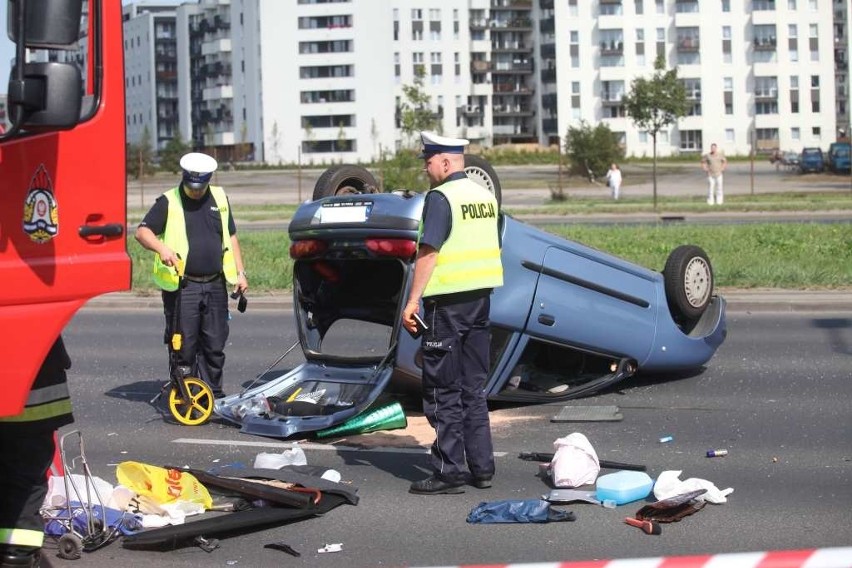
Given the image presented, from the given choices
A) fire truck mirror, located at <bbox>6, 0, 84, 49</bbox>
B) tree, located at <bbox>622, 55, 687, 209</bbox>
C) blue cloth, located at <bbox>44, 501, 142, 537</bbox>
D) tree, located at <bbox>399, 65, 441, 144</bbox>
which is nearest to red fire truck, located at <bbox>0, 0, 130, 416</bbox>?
fire truck mirror, located at <bbox>6, 0, 84, 49</bbox>

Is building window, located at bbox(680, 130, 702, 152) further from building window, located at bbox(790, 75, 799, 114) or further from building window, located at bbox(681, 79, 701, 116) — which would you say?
building window, located at bbox(790, 75, 799, 114)

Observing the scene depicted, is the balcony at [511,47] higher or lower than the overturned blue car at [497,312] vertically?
→ higher

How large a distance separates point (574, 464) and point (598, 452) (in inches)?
39.6

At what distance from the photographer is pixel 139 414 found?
9.98 m

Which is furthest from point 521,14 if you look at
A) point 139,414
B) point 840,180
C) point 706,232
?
point 139,414

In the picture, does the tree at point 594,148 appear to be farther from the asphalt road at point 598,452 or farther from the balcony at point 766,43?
the asphalt road at point 598,452

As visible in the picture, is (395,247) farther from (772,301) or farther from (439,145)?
(772,301)

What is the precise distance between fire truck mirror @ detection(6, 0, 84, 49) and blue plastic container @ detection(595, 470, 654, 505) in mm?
3669

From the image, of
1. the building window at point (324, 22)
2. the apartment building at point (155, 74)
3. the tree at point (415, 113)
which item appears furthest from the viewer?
the apartment building at point (155, 74)

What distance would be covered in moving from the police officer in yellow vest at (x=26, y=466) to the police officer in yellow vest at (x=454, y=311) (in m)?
2.29

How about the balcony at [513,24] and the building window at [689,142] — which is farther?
the balcony at [513,24]

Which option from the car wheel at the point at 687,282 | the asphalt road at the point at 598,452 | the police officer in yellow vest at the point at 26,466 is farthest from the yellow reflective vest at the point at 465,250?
the car wheel at the point at 687,282

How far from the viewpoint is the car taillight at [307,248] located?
29.7 feet

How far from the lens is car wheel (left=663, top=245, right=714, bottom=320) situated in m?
10.4
